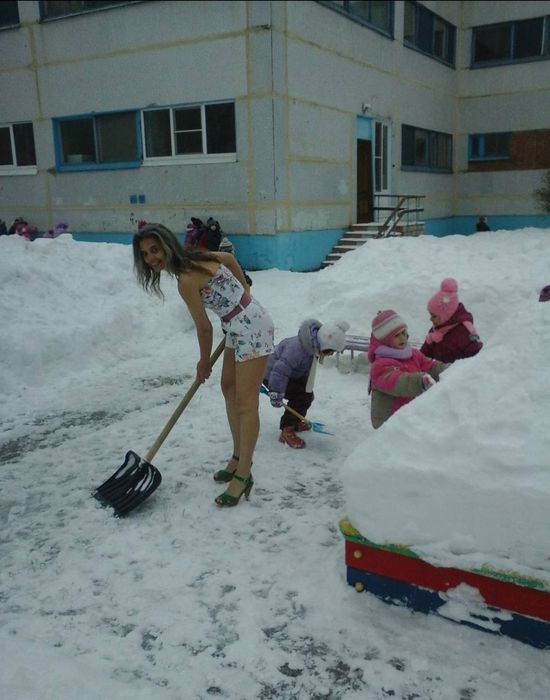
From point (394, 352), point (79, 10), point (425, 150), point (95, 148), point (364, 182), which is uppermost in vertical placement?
point (79, 10)

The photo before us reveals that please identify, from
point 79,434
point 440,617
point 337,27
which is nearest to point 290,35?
point 337,27

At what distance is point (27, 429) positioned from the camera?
18.4ft

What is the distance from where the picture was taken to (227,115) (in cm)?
1275

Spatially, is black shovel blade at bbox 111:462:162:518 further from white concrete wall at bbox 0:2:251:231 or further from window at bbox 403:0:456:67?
window at bbox 403:0:456:67

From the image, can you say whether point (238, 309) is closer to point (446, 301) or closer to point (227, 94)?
point (446, 301)

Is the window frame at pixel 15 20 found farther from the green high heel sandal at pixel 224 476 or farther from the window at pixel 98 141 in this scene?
the green high heel sandal at pixel 224 476

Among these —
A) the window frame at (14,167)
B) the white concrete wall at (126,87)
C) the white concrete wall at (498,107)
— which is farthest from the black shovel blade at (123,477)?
the white concrete wall at (498,107)

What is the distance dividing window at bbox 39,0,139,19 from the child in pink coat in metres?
12.5

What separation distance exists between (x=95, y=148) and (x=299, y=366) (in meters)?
11.7

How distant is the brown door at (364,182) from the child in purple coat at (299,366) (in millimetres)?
10956

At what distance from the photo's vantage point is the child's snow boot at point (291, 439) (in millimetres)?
5051

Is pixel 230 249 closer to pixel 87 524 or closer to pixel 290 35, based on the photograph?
pixel 290 35

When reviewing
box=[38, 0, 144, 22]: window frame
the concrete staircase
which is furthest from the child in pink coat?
box=[38, 0, 144, 22]: window frame

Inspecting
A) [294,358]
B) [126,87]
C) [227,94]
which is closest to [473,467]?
[294,358]
